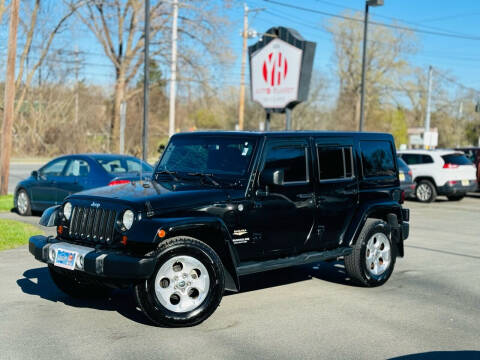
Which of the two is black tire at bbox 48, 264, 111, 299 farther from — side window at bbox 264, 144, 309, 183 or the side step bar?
side window at bbox 264, 144, 309, 183

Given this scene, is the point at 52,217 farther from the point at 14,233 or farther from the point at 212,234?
the point at 14,233

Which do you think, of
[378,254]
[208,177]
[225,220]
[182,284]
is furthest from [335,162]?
[182,284]

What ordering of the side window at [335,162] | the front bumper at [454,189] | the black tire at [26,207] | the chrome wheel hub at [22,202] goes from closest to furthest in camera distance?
the side window at [335,162]
the black tire at [26,207]
the chrome wheel hub at [22,202]
the front bumper at [454,189]

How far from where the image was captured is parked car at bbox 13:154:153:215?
1200 cm

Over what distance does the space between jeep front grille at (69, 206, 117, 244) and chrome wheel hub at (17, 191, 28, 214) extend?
8.27m

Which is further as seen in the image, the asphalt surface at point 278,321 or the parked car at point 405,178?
the parked car at point 405,178

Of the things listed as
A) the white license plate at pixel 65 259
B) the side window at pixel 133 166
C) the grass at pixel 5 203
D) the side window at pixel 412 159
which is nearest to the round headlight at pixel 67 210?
the white license plate at pixel 65 259

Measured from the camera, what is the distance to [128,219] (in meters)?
5.45

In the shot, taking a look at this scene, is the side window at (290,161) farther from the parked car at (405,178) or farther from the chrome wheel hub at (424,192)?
the chrome wheel hub at (424,192)

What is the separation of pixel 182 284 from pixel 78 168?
766 centimetres

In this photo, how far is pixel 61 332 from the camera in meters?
5.33

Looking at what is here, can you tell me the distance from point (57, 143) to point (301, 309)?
37740 millimetres

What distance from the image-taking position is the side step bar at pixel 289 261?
6016 millimetres

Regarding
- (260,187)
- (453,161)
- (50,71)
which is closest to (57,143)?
(50,71)
